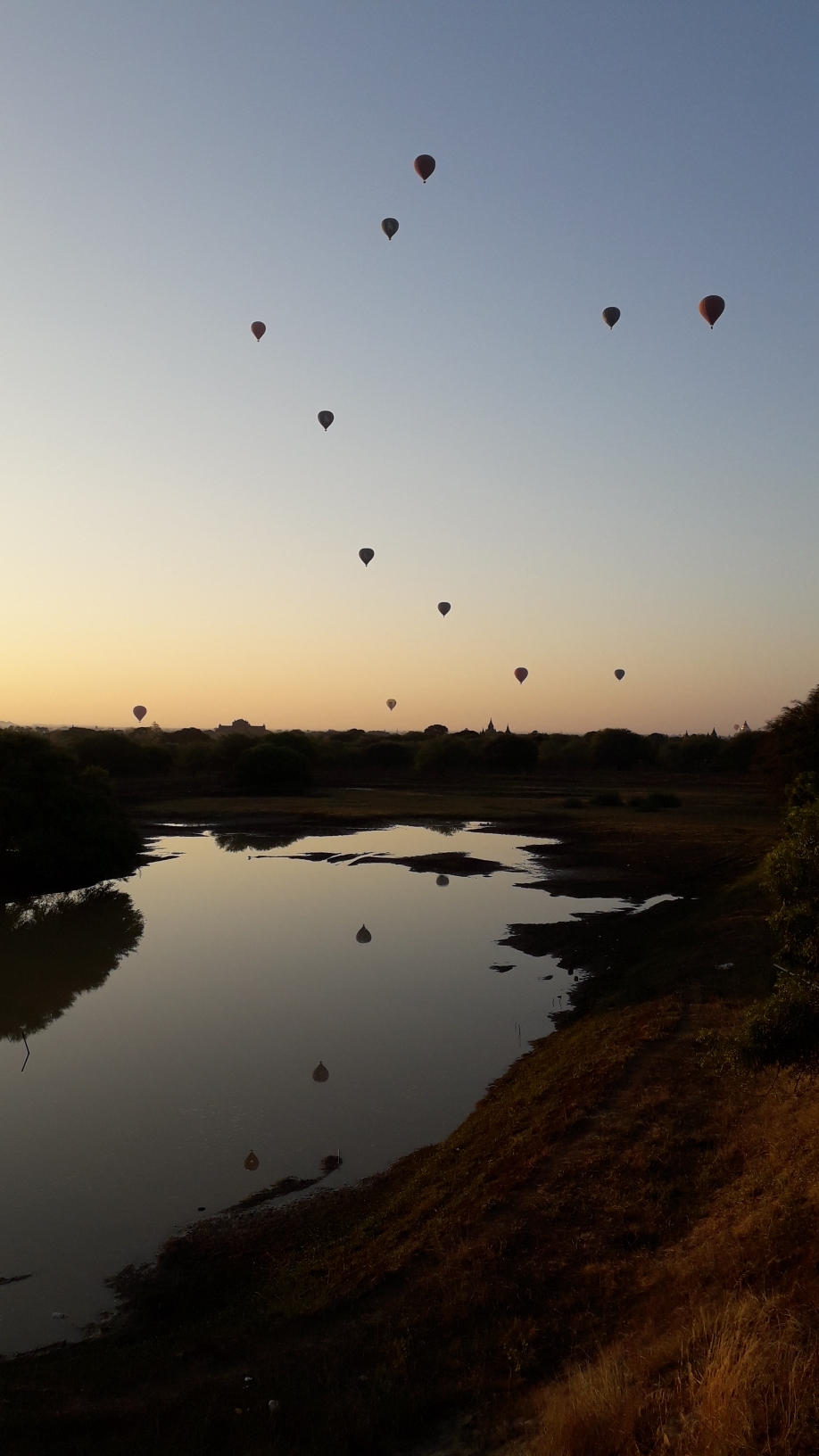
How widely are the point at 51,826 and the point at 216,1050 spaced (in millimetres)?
24351

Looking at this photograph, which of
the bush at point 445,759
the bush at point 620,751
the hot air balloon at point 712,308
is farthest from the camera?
the bush at point 620,751

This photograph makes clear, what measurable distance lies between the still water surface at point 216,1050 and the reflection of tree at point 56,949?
4.5 inches

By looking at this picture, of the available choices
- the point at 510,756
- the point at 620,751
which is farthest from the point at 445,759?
the point at 620,751

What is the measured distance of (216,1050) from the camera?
62.0 feet

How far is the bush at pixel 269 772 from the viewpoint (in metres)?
87.2

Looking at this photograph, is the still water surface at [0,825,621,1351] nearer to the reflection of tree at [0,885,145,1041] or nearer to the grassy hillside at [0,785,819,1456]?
the reflection of tree at [0,885,145,1041]

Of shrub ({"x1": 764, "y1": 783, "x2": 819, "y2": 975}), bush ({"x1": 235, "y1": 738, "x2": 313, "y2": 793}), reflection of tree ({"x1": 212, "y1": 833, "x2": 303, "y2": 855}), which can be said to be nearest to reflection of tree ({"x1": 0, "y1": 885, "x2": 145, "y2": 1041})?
reflection of tree ({"x1": 212, "y1": 833, "x2": 303, "y2": 855})

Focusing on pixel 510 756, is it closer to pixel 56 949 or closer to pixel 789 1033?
pixel 56 949

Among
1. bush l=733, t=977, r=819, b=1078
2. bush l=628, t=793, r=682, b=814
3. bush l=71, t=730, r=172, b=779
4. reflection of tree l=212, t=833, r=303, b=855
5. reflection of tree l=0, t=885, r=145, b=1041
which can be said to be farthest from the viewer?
bush l=71, t=730, r=172, b=779

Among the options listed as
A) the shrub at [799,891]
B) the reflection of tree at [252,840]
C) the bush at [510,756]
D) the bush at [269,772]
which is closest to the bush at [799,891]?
the shrub at [799,891]

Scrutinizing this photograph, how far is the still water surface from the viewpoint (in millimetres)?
12555

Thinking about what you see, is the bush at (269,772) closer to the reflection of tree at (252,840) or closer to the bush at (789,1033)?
the reflection of tree at (252,840)

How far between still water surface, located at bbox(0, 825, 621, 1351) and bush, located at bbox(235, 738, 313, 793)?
162 ft

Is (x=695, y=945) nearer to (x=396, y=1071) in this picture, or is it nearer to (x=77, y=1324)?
(x=396, y=1071)
